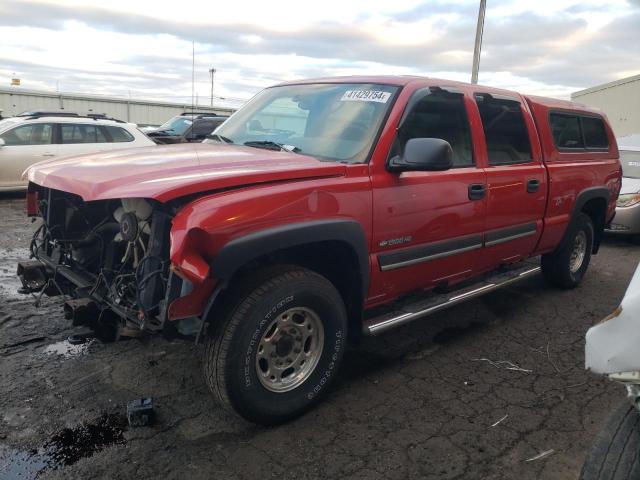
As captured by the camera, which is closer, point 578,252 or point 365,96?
point 365,96

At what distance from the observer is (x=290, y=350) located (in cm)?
311

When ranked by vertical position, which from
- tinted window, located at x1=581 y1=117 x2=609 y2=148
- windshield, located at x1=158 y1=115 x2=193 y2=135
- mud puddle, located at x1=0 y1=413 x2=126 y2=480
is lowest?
mud puddle, located at x1=0 y1=413 x2=126 y2=480

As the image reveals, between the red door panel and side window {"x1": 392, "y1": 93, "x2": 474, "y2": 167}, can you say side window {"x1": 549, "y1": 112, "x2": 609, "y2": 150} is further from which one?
the red door panel

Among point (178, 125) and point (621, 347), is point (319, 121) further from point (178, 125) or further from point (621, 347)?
point (178, 125)

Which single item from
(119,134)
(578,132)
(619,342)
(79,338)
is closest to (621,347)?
(619,342)

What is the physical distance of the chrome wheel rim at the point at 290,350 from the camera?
9.80ft

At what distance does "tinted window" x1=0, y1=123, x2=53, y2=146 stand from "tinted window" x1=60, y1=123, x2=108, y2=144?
0.81 feet

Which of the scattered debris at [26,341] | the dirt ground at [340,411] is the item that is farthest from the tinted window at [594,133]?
the scattered debris at [26,341]

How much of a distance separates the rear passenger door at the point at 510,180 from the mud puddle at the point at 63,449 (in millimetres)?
2963

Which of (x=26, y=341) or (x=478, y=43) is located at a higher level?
(x=478, y=43)

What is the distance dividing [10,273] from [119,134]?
580 centimetres

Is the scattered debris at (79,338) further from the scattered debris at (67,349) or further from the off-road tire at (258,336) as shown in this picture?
the off-road tire at (258,336)

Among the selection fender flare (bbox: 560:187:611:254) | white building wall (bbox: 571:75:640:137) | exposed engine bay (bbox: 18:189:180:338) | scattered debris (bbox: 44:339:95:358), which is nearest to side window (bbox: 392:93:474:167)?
exposed engine bay (bbox: 18:189:180:338)

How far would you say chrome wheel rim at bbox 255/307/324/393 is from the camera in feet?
9.80
